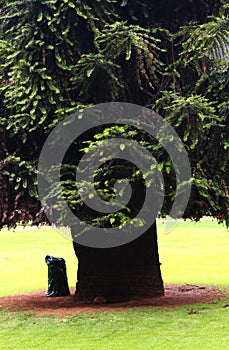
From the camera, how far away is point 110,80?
10641 millimetres

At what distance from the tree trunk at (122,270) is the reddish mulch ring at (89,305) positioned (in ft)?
1.19

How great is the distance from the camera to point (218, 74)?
37.5 ft

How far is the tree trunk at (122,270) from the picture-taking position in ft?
42.8

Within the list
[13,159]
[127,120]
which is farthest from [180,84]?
[13,159]

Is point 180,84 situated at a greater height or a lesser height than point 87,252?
greater

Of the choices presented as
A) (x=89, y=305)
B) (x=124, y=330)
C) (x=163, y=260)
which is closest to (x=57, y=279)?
(x=89, y=305)

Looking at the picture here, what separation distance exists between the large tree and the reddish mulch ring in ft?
6.81

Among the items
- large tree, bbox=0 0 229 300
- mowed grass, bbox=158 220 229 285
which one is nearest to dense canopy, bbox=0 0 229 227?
large tree, bbox=0 0 229 300

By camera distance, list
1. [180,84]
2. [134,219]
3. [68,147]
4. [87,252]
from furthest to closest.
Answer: [87,252], [180,84], [68,147], [134,219]

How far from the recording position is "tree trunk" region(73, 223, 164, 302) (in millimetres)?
13047

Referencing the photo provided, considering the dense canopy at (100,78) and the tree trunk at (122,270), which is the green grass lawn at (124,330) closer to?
the tree trunk at (122,270)

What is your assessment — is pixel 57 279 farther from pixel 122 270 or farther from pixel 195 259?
pixel 195 259

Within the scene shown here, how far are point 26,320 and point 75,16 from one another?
214 inches

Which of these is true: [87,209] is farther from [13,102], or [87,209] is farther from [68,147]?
[13,102]
